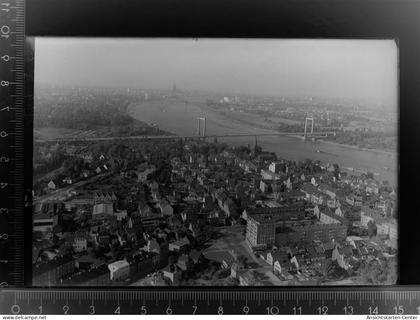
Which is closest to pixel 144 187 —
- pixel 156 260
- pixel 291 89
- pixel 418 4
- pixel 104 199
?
pixel 104 199

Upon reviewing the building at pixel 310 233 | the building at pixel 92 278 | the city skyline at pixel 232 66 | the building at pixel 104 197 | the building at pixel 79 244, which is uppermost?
the city skyline at pixel 232 66

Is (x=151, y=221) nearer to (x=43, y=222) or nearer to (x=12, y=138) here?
(x=43, y=222)

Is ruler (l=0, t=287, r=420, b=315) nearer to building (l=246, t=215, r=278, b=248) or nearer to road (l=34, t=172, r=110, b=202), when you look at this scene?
building (l=246, t=215, r=278, b=248)

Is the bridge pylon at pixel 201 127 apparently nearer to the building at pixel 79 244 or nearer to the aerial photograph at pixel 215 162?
the aerial photograph at pixel 215 162

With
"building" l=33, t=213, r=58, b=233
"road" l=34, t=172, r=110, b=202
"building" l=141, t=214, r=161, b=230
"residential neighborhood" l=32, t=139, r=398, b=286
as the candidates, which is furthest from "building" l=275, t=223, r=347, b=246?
"building" l=33, t=213, r=58, b=233

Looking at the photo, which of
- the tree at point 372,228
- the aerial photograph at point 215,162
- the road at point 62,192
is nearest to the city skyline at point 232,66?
the aerial photograph at point 215,162

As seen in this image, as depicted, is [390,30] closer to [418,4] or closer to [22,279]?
[418,4]

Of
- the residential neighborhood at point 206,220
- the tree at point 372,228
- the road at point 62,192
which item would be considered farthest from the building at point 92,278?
the tree at point 372,228

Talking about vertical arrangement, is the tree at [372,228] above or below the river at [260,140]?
below
